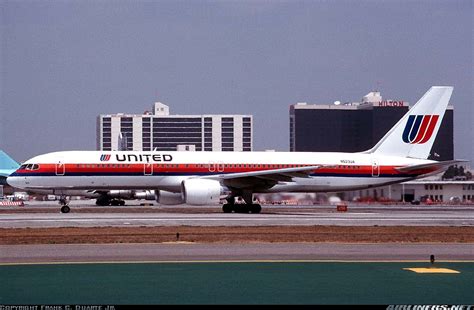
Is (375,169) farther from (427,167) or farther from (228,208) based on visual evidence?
(228,208)

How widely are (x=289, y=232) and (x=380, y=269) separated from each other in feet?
39.8

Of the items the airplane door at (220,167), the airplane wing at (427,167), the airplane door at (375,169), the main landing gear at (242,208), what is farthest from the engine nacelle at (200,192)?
the airplane wing at (427,167)

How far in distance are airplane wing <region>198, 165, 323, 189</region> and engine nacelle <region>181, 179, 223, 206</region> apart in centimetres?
194

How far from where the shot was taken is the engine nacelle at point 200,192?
4712cm

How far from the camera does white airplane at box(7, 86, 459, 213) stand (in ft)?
159

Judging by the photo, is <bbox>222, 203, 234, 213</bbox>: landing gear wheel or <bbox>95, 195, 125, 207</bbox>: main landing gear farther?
<bbox>95, 195, 125, 207</bbox>: main landing gear

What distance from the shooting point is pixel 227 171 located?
51.4 m

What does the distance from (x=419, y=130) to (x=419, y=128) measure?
5.7 inches

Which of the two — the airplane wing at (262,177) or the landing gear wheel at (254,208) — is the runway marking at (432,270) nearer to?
the airplane wing at (262,177)

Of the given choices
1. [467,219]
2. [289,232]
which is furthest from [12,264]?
[467,219]

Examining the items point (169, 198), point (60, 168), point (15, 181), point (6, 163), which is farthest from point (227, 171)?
point (6, 163)

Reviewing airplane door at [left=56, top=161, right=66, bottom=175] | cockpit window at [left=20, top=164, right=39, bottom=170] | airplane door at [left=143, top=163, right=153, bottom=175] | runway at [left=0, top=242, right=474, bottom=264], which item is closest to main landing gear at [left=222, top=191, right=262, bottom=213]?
airplane door at [left=143, top=163, right=153, bottom=175]

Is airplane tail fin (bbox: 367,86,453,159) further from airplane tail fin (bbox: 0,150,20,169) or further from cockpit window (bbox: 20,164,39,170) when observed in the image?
airplane tail fin (bbox: 0,150,20,169)

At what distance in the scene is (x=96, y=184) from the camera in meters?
49.0
